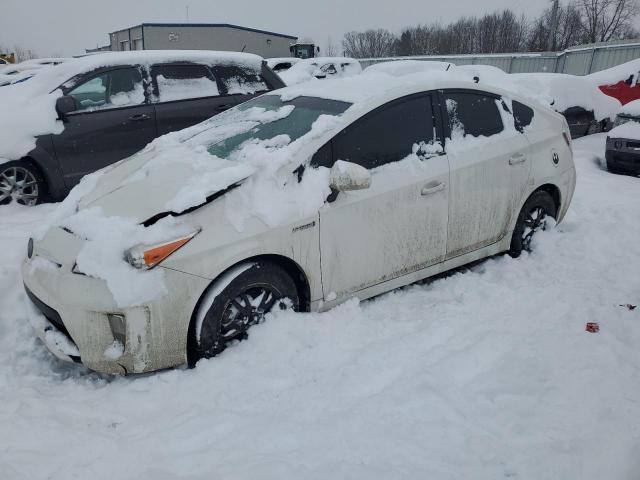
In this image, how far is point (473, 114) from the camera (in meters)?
3.98

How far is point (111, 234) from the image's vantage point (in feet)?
8.96

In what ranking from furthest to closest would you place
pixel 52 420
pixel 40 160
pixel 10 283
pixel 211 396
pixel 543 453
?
pixel 40 160 → pixel 10 283 → pixel 211 396 → pixel 52 420 → pixel 543 453

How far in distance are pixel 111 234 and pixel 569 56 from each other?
72.3ft

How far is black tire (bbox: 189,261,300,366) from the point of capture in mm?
2834

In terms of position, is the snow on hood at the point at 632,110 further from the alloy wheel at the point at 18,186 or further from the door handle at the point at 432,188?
the alloy wheel at the point at 18,186

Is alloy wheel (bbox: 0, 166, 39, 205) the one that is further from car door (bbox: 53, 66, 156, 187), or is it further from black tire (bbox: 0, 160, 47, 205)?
car door (bbox: 53, 66, 156, 187)

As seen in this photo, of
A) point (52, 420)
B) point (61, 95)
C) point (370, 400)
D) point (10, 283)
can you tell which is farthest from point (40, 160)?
point (370, 400)

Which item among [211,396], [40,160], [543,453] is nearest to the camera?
[543,453]

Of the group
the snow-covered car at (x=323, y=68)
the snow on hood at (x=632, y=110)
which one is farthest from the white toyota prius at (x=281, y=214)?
the snow-covered car at (x=323, y=68)

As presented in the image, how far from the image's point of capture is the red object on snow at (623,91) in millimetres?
11414

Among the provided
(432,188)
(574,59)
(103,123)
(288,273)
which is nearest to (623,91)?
(574,59)

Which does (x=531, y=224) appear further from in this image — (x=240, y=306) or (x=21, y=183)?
(x=21, y=183)

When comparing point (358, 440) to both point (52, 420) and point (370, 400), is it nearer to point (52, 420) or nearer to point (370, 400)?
point (370, 400)

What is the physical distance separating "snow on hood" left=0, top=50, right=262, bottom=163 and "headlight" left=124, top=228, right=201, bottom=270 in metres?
3.59
